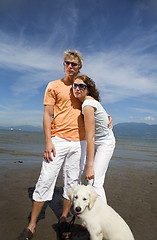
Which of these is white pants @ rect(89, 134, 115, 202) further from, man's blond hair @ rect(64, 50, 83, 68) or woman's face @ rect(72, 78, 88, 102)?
man's blond hair @ rect(64, 50, 83, 68)

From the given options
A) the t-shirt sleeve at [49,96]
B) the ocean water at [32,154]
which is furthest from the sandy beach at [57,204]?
the t-shirt sleeve at [49,96]

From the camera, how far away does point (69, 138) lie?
3.39 m

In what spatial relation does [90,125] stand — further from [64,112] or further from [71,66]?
[71,66]

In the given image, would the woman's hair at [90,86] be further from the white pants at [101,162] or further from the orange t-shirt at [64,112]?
the white pants at [101,162]

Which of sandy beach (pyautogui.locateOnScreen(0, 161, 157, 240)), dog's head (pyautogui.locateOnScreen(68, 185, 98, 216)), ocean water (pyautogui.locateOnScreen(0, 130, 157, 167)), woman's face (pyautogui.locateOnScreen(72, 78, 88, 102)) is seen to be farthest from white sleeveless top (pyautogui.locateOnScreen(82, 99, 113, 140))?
ocean water (pyautogui.locateOnScreen(0, 130, 157, 167))

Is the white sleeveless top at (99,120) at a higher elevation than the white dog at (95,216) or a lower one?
higher

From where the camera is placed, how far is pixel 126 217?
4.29m

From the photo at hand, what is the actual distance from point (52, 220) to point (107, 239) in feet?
5.57

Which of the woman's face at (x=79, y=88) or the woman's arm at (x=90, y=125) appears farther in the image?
the woman's face at (x=79, y=88)

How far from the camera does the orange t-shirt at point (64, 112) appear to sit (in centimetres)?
341

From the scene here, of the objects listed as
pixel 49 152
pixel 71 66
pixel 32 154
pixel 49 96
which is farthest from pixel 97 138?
pixel 32 154

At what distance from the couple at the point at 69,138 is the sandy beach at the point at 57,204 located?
454 mm

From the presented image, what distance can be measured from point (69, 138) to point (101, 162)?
76 centimetres

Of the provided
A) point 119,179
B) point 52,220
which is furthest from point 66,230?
point 119,179
